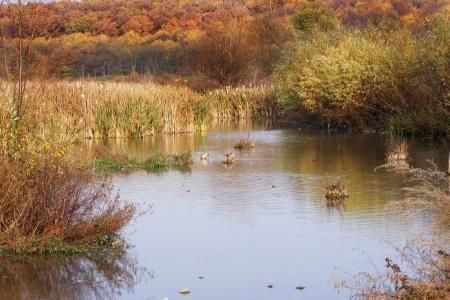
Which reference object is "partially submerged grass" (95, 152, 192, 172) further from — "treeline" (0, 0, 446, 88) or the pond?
"treeline" (0, 0, 446, 88)

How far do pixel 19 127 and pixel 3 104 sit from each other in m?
0.50

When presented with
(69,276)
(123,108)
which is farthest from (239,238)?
(123,108)

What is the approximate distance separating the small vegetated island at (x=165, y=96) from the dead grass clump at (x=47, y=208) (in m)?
0.02

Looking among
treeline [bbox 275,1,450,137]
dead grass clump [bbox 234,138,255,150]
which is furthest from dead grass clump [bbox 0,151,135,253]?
treeline [bbox 275,1,450,137]

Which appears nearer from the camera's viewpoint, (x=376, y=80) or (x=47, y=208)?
(x=47, y=208)

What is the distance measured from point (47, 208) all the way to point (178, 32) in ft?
218

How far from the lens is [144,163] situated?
18.9 metres

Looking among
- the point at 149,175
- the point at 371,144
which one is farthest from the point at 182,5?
the point at 149,175

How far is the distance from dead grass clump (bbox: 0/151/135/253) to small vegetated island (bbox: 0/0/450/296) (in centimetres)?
2

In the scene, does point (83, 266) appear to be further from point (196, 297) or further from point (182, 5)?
point (182, 5)

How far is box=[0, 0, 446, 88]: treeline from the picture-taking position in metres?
40.7

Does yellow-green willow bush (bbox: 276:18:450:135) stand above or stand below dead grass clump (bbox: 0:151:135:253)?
above

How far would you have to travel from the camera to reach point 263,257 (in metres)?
10.3

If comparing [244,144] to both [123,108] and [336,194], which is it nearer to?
[123,108]
